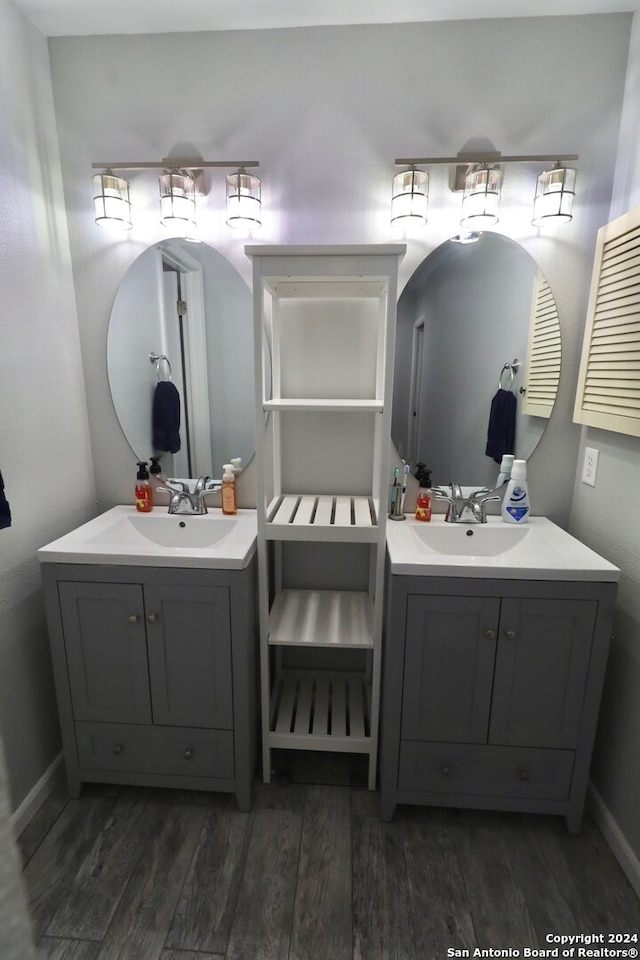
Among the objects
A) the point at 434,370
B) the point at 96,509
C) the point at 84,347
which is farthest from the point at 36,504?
the point at 434,370

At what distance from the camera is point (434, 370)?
176 cm

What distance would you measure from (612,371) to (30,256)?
190cm

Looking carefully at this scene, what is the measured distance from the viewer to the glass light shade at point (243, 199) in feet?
5.19

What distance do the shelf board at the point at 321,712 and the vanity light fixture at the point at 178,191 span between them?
173 cm

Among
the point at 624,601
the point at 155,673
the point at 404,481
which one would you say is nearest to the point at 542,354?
the point at 404,481

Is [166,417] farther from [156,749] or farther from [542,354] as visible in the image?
[542,354]

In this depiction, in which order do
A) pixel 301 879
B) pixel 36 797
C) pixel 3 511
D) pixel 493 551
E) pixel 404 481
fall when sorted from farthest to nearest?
pixel 404 481
pixel 493 551
pixel 36 797
pixel 301 879
pixel 3 511

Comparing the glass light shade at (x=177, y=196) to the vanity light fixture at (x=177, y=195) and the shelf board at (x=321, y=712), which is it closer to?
the vanity light fixture at (x=177, y=195)

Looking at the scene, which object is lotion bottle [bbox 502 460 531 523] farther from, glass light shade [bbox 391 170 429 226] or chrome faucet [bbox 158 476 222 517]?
chrome faucet [bbox 158 476 222 517]

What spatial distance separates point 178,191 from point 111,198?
230 mm

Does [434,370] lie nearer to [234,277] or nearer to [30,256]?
[234,277]

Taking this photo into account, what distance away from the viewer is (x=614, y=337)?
59.3 inches

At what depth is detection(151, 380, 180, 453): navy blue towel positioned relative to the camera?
6.04ft

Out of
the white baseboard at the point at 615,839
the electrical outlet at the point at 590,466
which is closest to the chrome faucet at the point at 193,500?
the electrical outlet at the point at 590,466
